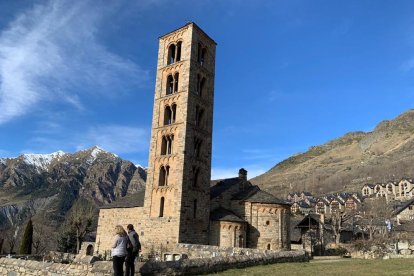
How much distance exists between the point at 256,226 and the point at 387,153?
16184 cm

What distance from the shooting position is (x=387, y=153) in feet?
573

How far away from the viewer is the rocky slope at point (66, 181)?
136 meters

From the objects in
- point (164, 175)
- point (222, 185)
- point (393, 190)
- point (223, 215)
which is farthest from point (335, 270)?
point (393, 190)

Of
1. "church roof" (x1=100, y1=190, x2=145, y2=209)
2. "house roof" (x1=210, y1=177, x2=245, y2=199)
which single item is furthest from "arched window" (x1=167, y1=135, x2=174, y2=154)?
"house roof" (x1=210, y1=177, x2=245, y2=199)

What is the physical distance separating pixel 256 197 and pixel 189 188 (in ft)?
23.3

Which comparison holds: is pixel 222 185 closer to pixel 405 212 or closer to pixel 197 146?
pixel 197 146

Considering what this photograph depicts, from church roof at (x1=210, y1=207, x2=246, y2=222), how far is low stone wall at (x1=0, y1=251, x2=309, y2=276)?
13.4 meters

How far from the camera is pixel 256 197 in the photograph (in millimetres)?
36656

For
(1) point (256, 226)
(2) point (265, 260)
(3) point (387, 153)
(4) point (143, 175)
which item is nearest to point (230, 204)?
(1) point (256, 226)

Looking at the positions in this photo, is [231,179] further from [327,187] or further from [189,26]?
[327,187]

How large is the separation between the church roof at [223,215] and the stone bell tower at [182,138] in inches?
36.7

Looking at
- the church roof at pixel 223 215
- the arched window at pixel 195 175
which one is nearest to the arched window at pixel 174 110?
the arched window at pixel 195 175

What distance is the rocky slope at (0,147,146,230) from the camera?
135750 millimetres

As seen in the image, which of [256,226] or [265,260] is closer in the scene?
[265,260]
